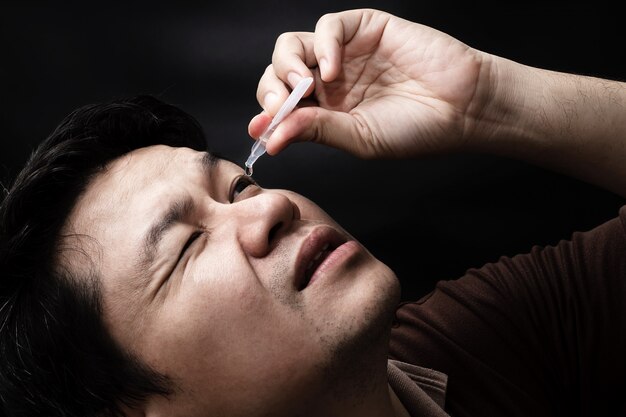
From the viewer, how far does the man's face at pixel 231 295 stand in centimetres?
138

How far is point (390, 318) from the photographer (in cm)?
147

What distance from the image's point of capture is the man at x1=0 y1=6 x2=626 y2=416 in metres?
1.40

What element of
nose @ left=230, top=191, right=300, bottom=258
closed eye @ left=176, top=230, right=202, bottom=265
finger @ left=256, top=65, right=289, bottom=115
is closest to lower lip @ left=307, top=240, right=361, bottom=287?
nose @ left=230, top=191, right=300, bottom=258

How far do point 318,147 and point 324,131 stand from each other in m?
0.81

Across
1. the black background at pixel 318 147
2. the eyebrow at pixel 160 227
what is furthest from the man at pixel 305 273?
the black background at pixel 318 147

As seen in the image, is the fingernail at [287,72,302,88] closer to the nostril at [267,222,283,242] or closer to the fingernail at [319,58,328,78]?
the fingernail at [319,58,328,78]

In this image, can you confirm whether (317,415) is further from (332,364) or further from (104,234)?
(104,234)

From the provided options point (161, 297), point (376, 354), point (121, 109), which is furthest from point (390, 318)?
point (121, 109)

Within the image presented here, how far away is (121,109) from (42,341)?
633mm

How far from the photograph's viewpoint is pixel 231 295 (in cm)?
138

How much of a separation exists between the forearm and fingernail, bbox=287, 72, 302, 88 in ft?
1.52

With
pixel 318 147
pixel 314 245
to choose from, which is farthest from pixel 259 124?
pixel 318 147

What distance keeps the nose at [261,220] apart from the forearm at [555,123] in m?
0.57

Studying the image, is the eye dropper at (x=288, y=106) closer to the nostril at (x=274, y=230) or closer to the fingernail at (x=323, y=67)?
the fingernail at (x=323, y=67)
